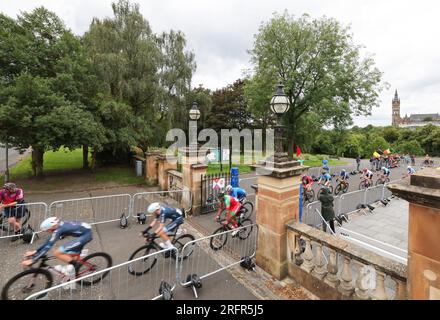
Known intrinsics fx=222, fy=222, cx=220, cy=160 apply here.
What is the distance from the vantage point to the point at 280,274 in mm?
4438

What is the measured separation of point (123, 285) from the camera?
14.1 ft

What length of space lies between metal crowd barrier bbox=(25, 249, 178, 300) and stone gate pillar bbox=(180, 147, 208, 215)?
3574 millimetres

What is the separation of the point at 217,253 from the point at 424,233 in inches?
167

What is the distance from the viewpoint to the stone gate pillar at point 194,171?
841cm

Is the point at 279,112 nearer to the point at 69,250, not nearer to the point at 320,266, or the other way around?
the point at 320,266

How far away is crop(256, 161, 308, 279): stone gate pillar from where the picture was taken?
437cm

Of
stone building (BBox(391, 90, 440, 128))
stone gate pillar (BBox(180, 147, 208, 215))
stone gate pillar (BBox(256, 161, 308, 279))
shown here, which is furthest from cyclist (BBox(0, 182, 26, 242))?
stone building (BBox(391, 90, 440, 128))

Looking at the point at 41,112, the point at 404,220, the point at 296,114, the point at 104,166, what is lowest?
the point at 404,220

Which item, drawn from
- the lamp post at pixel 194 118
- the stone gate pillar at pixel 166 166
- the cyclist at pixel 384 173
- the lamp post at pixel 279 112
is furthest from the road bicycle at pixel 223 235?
the cyclist at pixel 384 173

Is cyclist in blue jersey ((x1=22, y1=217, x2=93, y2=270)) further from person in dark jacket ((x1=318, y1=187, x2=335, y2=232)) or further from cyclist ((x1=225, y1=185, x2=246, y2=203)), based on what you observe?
person in dark jacket ((x1=318, y1=187, x2=335, y2=232))
